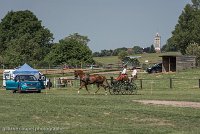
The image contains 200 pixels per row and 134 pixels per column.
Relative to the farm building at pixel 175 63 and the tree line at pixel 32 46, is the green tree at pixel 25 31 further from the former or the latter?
the farm building at pixel 175 63

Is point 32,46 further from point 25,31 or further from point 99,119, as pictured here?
point 99,119

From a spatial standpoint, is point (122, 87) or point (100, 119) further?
point (122, 87)

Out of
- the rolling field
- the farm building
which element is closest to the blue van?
the rolling field

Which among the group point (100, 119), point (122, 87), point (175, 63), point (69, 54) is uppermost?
point (69, 54)

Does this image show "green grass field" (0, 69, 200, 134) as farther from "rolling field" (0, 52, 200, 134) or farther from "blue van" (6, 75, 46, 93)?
"blue van" (6, 75, 46, 93)

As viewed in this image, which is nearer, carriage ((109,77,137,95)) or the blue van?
carriage ((109,77,137,95))

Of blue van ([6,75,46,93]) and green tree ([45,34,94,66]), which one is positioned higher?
green tree ([45,34,94,66])

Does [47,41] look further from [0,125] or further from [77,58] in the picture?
[0,125]

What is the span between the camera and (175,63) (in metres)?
82.4

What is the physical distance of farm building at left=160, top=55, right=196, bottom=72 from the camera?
266 ft

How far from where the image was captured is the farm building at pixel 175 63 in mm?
81188

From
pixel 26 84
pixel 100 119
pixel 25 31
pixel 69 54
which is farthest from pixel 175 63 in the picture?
pixel 100 119

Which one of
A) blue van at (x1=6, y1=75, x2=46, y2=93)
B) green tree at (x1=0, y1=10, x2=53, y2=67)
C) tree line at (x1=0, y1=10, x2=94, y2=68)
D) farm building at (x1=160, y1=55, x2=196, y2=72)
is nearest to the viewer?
blue van at (x1=6, y1=75, x2=46, y2=93)

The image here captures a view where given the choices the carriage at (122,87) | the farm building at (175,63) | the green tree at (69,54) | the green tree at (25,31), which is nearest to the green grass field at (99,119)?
the carriage at (122,87)
